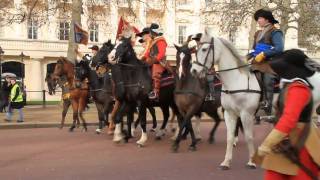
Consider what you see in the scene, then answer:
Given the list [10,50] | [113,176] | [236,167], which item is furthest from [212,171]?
[10,50]

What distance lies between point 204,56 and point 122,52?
3.35m

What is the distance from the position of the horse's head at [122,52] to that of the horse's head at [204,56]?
3.21m

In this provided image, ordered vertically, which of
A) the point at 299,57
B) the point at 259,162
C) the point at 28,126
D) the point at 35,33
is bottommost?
the point at 28,126

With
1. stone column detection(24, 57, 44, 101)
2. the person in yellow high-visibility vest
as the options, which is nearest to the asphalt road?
the person in yellow high-visibility vest

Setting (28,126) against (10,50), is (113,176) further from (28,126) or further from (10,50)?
(10,50)

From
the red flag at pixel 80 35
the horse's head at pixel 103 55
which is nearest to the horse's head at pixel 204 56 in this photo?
the horse's head at pixel 103 55

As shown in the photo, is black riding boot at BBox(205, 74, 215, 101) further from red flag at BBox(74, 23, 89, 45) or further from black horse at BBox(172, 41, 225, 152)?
red flag at BBox(74, 23, 89, 45)

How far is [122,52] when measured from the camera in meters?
12.3

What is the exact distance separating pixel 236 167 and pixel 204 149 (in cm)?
255

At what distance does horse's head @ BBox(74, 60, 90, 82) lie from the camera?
15.7m

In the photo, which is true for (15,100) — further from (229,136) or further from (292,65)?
(292,65)

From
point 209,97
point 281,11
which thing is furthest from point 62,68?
point 281,11

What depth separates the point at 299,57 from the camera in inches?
182

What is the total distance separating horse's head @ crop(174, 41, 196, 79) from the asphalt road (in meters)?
1.76
